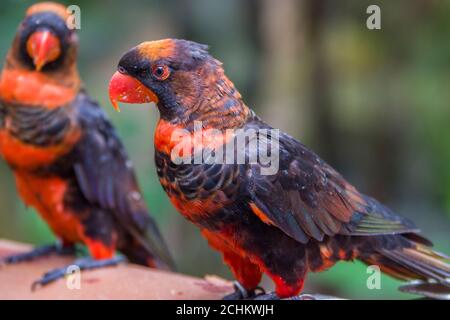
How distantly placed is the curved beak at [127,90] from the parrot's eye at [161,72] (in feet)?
0.16

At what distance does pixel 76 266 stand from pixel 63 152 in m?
0.45

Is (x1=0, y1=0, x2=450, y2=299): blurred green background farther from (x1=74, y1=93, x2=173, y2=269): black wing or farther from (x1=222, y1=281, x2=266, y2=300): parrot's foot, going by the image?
(x1=222, y1=281, x2=266, y2=300): parrot's foot

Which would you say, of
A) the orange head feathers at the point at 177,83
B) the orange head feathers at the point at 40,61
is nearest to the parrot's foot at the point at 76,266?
the orange head feathers at the point at 40,61

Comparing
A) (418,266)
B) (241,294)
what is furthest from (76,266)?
(418,266)

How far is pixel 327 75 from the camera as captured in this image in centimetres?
395

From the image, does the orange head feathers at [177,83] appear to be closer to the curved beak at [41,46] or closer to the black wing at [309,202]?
the black wing at [309,202]

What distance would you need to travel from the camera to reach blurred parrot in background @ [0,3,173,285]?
2559 mm

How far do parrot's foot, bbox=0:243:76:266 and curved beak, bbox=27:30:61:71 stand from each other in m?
0.79

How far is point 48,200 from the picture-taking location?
272cm

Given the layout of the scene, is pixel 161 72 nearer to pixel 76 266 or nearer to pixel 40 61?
pixel 40 61

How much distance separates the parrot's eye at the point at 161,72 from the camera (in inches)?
68.4

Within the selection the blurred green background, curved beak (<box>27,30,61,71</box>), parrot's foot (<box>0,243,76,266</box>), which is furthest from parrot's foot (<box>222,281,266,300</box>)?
the blurred green background
